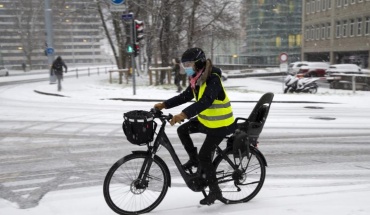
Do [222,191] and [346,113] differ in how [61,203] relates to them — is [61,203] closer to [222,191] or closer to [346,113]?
[222,191]

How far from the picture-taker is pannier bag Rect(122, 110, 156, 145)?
12.6ft

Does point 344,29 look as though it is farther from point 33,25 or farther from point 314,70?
point 33,25

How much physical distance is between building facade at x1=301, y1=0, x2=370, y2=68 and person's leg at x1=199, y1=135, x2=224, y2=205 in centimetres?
4660

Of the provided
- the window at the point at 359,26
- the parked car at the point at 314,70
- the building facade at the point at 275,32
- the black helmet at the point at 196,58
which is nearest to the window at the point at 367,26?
the window at the point at 359,26

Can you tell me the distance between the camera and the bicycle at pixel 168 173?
4141mm

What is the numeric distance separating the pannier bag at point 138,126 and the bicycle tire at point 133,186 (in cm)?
29

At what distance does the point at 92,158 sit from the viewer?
7105 millimetres

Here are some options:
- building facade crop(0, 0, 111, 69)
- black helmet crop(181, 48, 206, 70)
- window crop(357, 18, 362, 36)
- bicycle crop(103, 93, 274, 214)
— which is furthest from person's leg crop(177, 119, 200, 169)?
window crop(357, 18, 362, 36)

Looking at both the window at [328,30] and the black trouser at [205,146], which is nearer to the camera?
the black trouser at [205,146]

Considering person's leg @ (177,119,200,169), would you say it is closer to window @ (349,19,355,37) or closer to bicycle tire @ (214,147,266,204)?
bicycle tire @ (214,147,266,204)

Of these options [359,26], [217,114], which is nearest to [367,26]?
[359,26]

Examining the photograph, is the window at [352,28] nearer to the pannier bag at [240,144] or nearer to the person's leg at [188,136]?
the pannier bag at [240,144]

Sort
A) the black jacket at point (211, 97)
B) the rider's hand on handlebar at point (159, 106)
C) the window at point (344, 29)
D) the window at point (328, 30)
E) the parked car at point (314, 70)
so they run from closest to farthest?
1. the black jacket at point (211, 97)
2. the rider's hand on handlebar at point (159, 106)
3. the parked car at point (314, 70)
4. the window at point (344, 29)
5. the window at point (328, 30)

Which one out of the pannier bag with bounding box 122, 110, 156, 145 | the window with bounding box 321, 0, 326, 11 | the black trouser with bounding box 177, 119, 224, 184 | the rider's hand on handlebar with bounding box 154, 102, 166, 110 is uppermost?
the window with bounding box 321, 0, 326, 11
